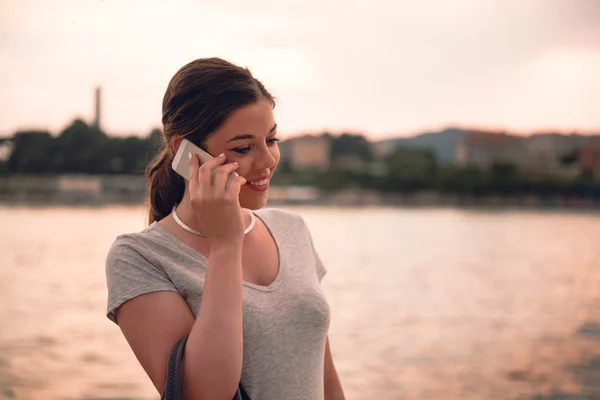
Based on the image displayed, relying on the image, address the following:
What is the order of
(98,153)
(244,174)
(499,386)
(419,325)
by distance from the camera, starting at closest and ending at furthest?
(244,174)
(499,386)
(419,325)
(98,153)

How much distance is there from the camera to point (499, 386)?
31.7 feet

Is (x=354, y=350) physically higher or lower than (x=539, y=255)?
higher

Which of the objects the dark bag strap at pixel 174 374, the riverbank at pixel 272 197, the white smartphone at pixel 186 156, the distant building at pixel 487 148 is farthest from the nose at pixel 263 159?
the distant building at pixel 487 148

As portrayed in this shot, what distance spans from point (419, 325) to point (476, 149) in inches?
4824

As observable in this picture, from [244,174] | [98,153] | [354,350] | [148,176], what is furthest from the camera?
[98,153]

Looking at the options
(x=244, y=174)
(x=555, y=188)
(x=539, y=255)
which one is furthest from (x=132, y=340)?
(x=555, y=188)

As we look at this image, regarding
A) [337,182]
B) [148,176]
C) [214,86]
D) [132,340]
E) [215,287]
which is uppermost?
[214,86]

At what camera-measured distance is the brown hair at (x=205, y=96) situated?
1.83 meters

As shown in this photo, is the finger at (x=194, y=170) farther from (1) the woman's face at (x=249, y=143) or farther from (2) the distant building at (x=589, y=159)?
(2) the distant building at (x=589, y=159)

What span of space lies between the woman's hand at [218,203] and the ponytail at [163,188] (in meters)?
0.38

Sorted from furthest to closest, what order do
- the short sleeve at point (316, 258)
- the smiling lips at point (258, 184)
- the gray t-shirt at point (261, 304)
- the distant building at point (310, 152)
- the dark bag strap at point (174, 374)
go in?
the distant building at point (310, 152) < the short sleeve at point (316, 258) < the smiling lips at point (258, 184) < the gray t-shirt at point (261, 304) < the dark bag strap at point (174, 374)

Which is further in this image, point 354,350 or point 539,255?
point 539,255

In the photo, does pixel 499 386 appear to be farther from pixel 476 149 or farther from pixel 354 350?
pixel 476 149

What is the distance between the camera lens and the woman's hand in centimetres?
165
